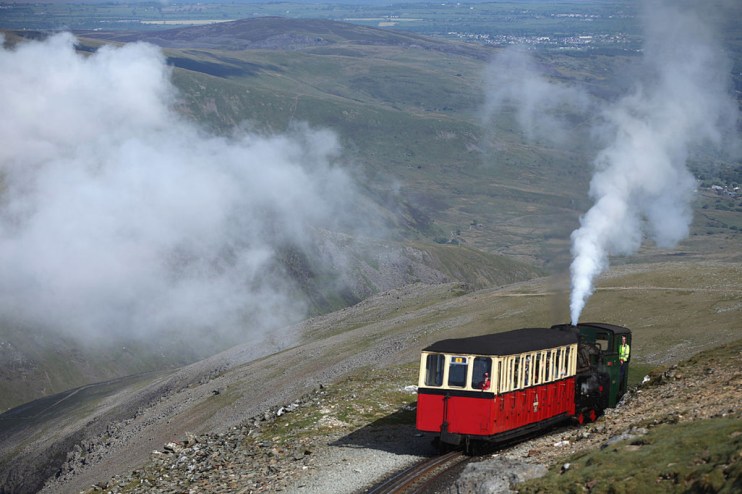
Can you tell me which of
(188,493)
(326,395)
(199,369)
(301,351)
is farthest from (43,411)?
(188,493)

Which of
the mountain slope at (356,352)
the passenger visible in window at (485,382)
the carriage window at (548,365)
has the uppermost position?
the passenger visible in window at (485,382)

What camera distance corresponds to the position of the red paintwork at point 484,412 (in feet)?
152

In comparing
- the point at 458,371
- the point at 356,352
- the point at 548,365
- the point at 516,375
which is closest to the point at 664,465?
the point at 516,375

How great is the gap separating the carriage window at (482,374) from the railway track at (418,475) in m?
3.61

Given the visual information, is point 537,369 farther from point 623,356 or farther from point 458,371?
point 623,356

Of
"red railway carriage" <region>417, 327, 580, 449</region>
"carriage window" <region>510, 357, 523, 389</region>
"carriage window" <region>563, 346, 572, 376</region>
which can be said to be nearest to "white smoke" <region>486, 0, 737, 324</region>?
"carriage window" <region>563, 346, 572, 376</region>

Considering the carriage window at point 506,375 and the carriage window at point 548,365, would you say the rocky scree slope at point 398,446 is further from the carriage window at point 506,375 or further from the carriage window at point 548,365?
the carriage window at point 506,375

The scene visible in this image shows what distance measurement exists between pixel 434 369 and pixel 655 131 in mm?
95122

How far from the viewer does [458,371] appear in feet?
154

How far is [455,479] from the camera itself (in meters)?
43.5

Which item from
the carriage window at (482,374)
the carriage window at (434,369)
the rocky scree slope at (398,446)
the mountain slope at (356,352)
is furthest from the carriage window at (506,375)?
the mountain slope at (356,352)

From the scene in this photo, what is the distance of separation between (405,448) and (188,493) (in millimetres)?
10844

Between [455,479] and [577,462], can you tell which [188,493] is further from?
[577,462]

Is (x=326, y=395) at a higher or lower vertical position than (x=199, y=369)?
higher
